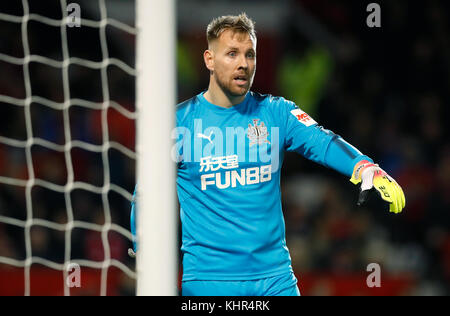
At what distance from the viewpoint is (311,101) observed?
305 inches

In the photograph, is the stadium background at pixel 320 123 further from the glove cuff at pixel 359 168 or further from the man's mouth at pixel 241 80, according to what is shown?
the glove cuff at pixel 359 168

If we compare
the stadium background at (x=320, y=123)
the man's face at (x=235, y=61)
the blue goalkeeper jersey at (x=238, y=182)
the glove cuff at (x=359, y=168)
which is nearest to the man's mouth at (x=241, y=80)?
the man's face at (x=235, y=61)

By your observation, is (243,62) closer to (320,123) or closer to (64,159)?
(64,159)

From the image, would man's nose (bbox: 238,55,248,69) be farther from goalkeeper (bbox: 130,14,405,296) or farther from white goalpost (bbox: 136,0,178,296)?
white goalpost (bbox: 136,0,178,296)

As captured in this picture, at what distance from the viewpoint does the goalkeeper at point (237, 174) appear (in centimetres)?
320

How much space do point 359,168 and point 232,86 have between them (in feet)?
2.28

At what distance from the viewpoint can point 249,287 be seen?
3.19 meters

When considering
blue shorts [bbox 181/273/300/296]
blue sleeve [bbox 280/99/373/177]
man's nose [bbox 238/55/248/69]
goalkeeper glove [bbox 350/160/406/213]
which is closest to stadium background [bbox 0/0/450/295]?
blue shorts [bbox 181/273/300/296]

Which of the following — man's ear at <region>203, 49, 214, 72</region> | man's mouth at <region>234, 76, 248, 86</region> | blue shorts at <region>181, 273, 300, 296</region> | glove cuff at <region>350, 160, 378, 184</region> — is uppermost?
man's ear at <region>203, 49, 214, 72</region>

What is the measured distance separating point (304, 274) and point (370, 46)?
10.9ft

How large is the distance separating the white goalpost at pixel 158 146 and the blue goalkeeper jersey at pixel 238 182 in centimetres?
73

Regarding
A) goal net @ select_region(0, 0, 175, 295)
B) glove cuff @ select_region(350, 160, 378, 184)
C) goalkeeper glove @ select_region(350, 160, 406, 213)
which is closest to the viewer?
goalkeeper glove @ select_region(350, 160, 406, 213)

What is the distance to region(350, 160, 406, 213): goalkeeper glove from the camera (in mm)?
2885

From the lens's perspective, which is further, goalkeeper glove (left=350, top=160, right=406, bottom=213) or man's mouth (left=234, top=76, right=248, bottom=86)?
man's mouth (left=234, top=76, right=248, bottom=86)
